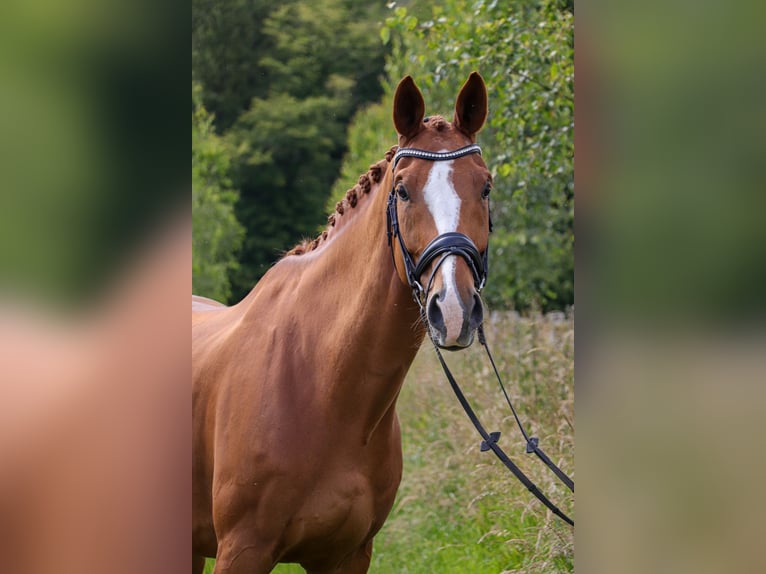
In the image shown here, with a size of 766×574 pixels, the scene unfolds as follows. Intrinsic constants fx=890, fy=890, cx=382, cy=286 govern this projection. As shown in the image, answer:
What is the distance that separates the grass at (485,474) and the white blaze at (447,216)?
2.37 metres

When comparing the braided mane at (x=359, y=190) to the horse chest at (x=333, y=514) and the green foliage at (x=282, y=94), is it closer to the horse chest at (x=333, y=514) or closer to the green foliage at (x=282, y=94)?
the horse chest at (x=333, y=514)

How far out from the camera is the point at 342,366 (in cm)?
299

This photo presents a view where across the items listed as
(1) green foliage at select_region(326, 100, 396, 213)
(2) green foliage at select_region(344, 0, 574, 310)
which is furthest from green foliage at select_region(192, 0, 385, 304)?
(2) green foliage at select_region(344, 0, 574, 310)

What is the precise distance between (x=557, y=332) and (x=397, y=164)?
6.30 metres

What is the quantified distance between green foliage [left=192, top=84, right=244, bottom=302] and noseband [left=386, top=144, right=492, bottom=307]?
33.2 ft

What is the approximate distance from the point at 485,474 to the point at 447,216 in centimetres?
363

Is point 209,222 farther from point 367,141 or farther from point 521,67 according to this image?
point 521,67

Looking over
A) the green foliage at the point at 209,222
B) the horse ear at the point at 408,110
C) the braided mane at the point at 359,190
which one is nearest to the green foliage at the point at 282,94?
the green foliage at the point at 209,222

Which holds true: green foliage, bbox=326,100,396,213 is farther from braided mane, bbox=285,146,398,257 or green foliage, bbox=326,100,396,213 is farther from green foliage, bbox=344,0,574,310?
braided mane, bbox=285,146,398,257

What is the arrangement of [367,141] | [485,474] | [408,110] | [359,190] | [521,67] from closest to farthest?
[408,110]
[359,190]
[485,474]
[521,67]
[367,141]

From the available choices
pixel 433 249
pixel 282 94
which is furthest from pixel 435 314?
pixel 282 94
